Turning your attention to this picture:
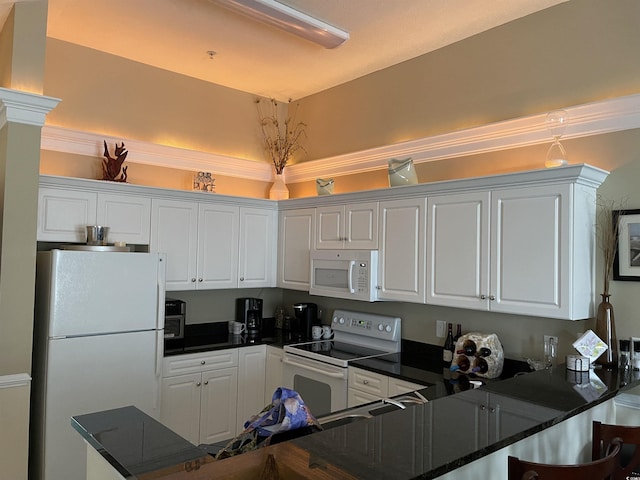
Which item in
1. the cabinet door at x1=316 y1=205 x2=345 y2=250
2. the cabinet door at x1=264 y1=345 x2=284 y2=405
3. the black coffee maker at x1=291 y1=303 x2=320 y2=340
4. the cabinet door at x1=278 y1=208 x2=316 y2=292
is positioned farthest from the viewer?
the black coffee maker at x1=291 y1=303 x2=320 y2=340

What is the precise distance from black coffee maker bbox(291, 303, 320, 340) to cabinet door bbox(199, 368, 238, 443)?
71 cm

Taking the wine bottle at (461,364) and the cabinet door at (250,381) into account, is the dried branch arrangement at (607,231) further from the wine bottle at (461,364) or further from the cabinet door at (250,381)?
the cabinet door at (250,381)

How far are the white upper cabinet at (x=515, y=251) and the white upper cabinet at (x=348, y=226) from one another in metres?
0.54

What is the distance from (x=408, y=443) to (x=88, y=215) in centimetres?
286

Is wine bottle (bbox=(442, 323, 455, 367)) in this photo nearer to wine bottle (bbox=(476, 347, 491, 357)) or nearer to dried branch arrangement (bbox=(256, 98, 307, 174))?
wine bottle (bbox=(476, 347, 491, 357))

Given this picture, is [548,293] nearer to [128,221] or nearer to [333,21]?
[333,21]

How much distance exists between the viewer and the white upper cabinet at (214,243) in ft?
12.3

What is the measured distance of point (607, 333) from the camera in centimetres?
250

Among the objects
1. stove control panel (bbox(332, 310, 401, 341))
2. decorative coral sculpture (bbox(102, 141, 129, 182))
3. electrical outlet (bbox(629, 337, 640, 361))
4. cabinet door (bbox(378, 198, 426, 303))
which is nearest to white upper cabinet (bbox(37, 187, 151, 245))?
decorative coral sculpture (bbox(102, 141, 129, 182))

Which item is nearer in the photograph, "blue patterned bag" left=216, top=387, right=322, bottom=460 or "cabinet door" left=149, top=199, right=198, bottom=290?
"blue patterned bag" left=216, top=387, right=322, bottom=460

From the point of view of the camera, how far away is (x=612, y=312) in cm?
253

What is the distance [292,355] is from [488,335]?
5.00ft

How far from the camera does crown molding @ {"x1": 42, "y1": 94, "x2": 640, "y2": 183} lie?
2.65 metres

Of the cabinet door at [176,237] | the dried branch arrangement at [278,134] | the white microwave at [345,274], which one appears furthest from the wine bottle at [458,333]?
the dried branch arrangement at [278,134]
